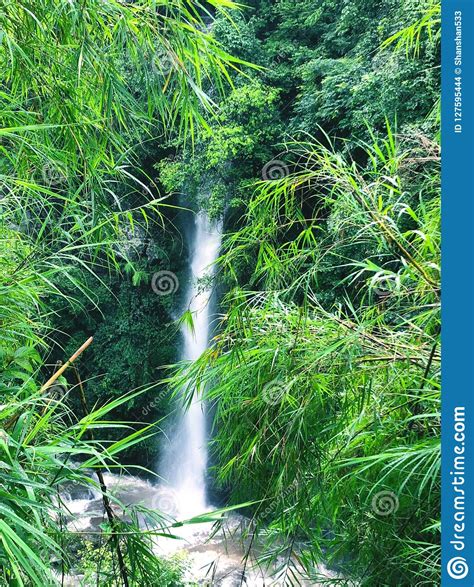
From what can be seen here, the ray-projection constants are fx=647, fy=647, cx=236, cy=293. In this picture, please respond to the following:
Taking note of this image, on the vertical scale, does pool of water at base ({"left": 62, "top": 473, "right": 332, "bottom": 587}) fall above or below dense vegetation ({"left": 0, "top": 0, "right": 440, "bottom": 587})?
below

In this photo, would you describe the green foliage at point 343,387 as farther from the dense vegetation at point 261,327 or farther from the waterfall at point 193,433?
the waterfall at point 193,433

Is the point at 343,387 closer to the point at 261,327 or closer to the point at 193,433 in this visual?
the point at 261,327

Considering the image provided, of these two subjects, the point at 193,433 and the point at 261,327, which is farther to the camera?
the point at 193,433

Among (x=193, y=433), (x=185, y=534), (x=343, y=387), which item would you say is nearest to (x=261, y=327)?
(x=343, y=387)

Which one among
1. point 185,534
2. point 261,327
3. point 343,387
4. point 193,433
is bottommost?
point 185,534

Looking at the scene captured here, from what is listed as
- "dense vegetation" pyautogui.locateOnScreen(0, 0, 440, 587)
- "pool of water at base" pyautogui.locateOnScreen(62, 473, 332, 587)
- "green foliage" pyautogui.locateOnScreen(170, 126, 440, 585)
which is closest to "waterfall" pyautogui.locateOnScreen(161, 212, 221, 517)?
"pool of water at base" pyautogui.locateOnScreen(62, 473, 332, 587)

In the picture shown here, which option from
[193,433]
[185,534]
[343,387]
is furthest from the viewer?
[193,433]

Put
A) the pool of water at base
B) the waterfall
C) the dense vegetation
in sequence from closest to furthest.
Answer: the dense vegetation, the pool of water at base, the waterfall

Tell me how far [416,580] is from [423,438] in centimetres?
29

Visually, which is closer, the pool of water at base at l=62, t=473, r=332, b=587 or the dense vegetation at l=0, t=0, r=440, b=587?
the dense vegetation at l=0, t=0, r=440, b=587

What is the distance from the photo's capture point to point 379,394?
1292 millimetres

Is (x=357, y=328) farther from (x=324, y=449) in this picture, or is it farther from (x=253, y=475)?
(x=253, y=475)

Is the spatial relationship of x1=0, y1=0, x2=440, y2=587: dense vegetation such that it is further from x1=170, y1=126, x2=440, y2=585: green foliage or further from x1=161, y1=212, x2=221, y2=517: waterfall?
x1=161, y1=212, x2=221, y2=517: waterfall

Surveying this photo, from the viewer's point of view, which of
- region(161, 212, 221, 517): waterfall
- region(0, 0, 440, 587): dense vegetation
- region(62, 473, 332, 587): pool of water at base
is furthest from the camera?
region(161, 212, 221, 517): waterfall
